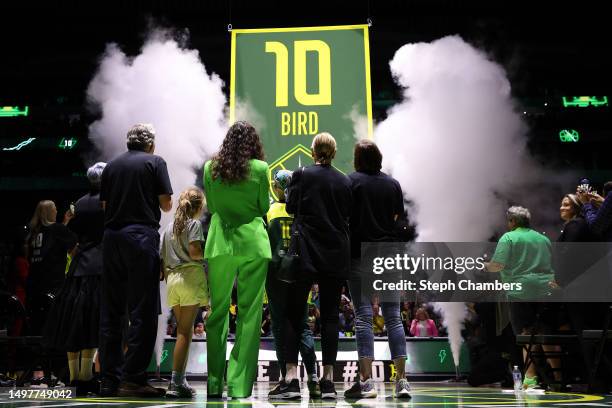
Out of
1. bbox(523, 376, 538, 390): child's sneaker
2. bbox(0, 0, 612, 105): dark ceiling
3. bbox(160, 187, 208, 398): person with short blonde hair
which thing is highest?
bbox(0, 0, 612, 105): dark ceiling

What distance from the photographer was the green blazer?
363 cm

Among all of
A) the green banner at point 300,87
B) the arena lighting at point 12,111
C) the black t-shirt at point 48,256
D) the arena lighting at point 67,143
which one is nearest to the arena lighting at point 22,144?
the arena lighting at point 67,143

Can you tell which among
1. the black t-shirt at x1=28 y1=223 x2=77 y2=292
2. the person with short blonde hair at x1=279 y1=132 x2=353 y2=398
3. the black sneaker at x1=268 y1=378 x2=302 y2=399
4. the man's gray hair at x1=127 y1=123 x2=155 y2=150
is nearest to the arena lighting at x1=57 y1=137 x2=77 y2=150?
the black t-shirt at x1=28 y1=223 x2=77 y2=292

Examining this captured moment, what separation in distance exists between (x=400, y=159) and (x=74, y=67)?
476cm

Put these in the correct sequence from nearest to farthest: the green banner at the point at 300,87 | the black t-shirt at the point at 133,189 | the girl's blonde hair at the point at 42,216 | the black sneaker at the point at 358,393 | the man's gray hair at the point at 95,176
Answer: the black t-shirt at the point at 133,189
the black sneaker at the point at 358,393
the man's gray hair at the point at 95,176
the girl's blonde hair at the point at 42,216
the green banner at the point at 300,87

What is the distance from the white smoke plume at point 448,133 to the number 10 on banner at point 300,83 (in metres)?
2.14

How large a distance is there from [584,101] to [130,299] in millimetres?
15258

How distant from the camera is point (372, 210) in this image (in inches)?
156

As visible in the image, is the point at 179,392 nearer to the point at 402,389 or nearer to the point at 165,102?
the point at 402,389

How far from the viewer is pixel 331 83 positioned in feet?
21.6

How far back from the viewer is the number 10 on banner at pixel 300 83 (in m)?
6.52

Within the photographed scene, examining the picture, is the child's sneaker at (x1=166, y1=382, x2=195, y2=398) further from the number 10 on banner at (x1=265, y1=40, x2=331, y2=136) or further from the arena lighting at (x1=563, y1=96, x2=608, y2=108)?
the arena lighting at (x1=563, y1=96, x2=608, y2=108)

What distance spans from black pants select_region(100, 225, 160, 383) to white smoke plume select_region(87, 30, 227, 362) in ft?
12.7

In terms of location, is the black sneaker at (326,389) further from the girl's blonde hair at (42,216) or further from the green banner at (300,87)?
the green banner at (300,87)
